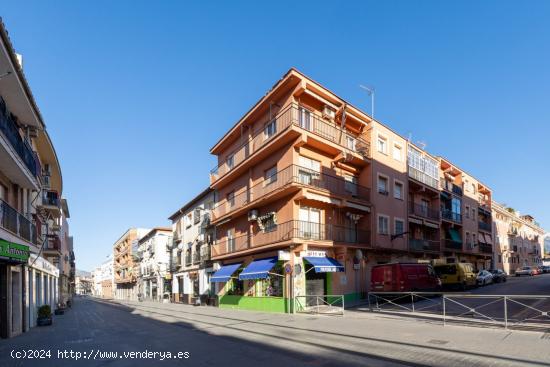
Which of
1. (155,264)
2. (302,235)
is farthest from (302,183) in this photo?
(155,264)

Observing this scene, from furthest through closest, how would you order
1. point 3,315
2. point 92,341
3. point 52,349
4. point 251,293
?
1. point 251,293
2. point 3,315
3. point 92,341
4. point 52,349

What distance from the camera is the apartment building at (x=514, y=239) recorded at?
55625 millimetres

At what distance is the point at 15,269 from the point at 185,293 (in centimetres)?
2602

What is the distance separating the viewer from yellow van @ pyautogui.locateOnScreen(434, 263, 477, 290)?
28359 mm

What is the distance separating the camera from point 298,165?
2389 centimetres

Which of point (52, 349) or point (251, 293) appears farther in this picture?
point (251, 293)

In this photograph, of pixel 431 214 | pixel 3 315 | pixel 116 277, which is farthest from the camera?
pixel 116 277

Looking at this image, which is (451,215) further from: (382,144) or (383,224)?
(382,144)

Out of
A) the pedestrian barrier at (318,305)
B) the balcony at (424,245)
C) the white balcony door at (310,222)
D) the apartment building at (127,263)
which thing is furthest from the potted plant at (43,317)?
the apartment building at (127,263)

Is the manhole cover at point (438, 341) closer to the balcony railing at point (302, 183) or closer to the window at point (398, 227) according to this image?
the balcony railing at point (302, 183)

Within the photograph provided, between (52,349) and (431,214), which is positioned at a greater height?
(431,214)

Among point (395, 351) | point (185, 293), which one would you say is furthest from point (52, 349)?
point (185, 293)

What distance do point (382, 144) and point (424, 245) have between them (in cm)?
990

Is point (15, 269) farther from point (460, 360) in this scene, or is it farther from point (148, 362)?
point (460, 360)
